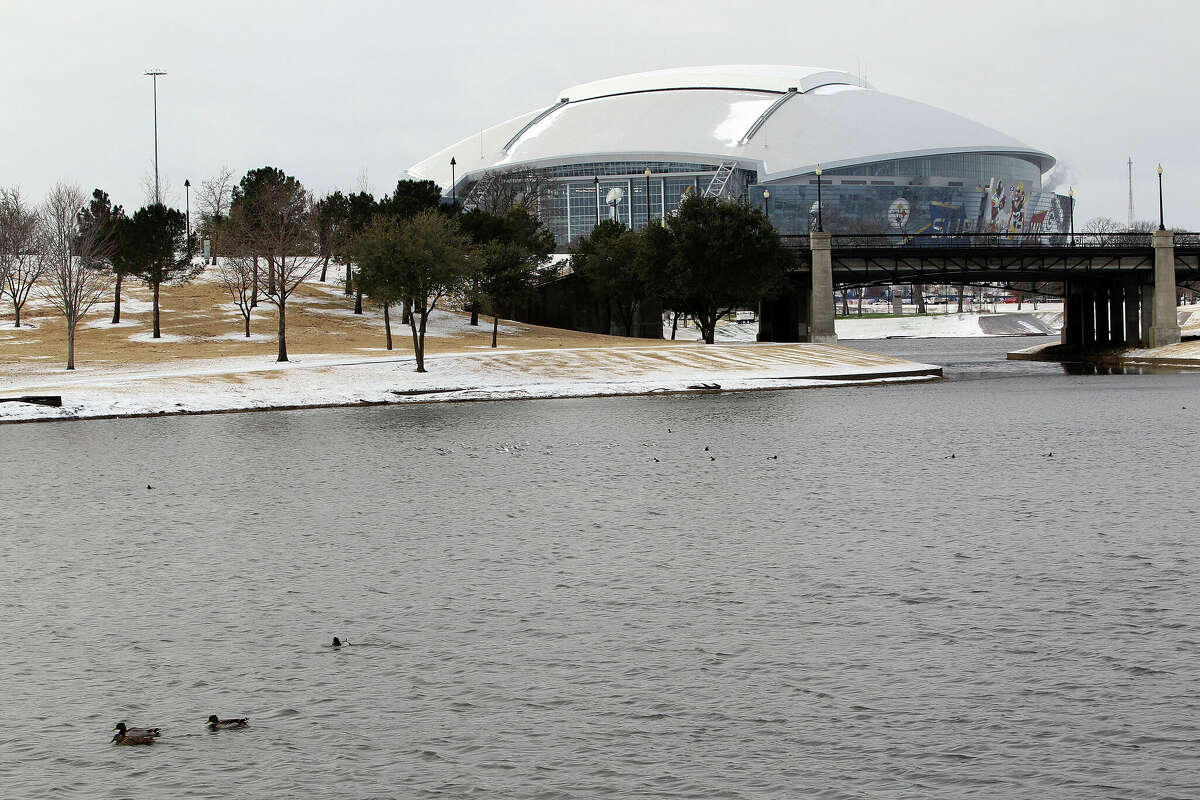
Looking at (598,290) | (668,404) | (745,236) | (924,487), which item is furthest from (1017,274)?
(924,487)

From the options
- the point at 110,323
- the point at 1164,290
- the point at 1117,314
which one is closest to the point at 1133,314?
the point at 1117,314

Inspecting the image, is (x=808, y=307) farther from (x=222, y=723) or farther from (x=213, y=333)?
(x=222, y=723)

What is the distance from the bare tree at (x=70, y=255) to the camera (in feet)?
207

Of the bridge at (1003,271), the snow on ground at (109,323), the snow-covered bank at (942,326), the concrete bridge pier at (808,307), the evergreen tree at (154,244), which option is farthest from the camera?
the snow-covered bank at (942,326)

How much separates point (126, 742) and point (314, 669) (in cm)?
186

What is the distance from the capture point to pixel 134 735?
8320 mm

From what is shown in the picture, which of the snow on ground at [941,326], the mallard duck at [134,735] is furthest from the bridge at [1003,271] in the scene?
the mallard duck at [134,735]

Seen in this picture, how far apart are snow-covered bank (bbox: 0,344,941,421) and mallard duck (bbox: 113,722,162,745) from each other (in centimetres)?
3505

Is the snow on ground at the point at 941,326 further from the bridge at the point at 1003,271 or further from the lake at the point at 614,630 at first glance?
the lake at the point at 614,630

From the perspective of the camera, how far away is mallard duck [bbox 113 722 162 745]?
8.23 meters

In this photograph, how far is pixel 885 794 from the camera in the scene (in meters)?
7.20

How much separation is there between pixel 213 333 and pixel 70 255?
16098mm

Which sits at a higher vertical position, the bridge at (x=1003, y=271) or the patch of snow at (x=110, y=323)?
the bridge at (x=1003, y=271)

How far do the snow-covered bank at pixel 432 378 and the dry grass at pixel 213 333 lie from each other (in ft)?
20.0
